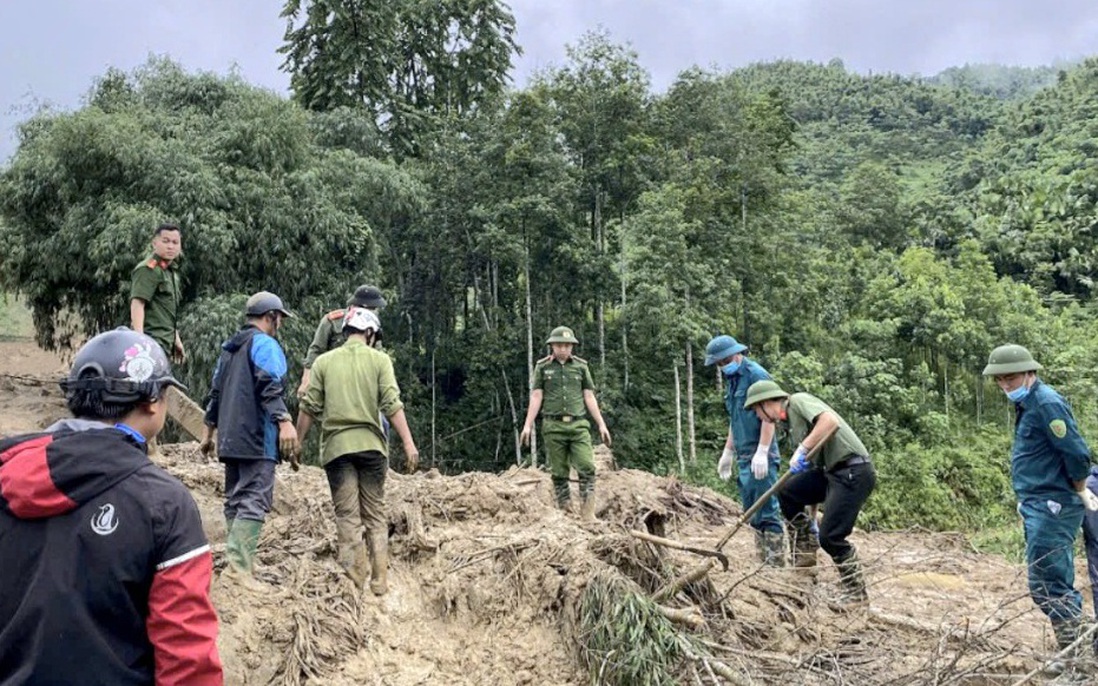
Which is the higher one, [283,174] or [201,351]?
[283,174]

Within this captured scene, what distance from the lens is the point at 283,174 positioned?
1471cm

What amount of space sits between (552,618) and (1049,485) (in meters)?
2.84

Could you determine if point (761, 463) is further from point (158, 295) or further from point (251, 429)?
point (158, 295)

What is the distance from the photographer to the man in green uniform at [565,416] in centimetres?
718

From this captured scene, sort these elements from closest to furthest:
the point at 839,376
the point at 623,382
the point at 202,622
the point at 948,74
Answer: the point at 202,622, the point at 839,376, the point at 623,382, the point at 948,74

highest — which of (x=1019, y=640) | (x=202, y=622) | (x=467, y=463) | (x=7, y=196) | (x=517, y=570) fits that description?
(x=7, y=196)

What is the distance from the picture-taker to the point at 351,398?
445 cm

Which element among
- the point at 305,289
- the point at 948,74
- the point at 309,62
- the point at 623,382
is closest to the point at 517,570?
the point at 305,289

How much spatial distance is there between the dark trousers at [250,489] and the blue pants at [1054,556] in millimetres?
4130

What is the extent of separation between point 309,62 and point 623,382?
11.8 metres

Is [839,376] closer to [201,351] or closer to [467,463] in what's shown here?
[467,463]

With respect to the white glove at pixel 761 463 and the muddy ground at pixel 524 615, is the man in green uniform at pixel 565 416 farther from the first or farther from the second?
the white glove at pixel 761 463

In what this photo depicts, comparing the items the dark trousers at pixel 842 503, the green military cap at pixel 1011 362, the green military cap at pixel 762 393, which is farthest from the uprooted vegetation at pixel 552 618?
the green military cap at pixel 1011 362

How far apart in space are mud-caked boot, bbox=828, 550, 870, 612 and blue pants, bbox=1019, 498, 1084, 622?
93 cm
